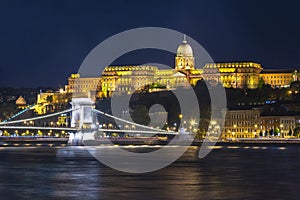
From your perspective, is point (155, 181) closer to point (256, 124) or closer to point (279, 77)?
point (256, 124)

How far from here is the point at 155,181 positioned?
99.7ft

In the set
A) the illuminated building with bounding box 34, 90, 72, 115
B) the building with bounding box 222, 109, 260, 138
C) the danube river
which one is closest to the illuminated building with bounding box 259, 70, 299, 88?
the illuminated building with bounding box 34, 90, 72, 115

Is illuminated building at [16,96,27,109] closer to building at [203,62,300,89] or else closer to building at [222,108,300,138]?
building at [203,62,300,89]

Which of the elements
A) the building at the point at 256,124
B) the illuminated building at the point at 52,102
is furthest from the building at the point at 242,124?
the illuminated building at the point at 52,102

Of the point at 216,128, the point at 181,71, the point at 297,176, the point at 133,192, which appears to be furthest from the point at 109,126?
the point at 133,192

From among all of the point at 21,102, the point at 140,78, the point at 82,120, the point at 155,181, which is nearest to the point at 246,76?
the point at 140,78

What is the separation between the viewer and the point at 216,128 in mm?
91812

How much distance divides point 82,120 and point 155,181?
42.3 meters

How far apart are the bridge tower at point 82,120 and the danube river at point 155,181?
29253mm

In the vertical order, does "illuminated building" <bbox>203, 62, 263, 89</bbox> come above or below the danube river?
above

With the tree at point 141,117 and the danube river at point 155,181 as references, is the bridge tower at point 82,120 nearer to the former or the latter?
the tree at point 141,117

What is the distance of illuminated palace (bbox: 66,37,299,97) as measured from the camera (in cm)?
13850

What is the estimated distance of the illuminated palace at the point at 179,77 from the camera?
5453 inches

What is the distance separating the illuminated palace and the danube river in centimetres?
9651
